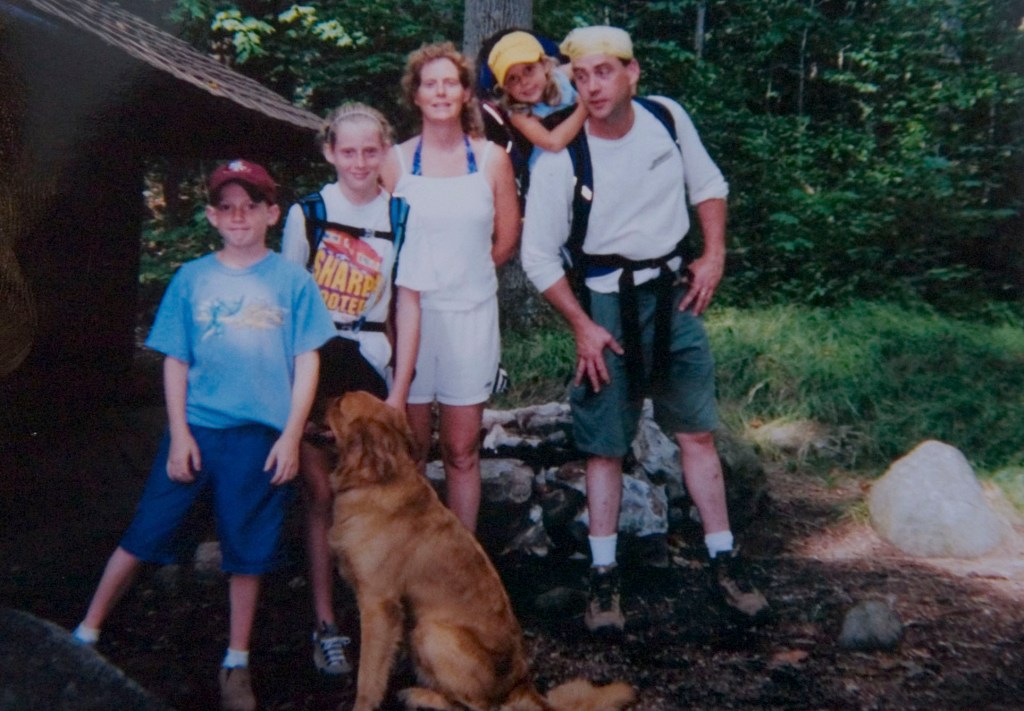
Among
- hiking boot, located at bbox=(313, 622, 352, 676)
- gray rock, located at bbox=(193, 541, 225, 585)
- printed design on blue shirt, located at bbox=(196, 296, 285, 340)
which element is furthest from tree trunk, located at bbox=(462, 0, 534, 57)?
hiking boot, located at bbox=(313, 622, 352, 676)

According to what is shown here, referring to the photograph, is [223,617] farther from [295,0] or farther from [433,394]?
[295,0]

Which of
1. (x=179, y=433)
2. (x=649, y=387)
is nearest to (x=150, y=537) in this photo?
(x=179, y=433)

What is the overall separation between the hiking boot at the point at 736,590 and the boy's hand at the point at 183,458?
2.24 metres

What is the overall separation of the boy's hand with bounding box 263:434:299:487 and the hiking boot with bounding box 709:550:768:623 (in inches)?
76.3

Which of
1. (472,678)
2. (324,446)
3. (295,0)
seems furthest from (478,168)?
(295,0)

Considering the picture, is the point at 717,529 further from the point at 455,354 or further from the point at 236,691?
the point at 236,691

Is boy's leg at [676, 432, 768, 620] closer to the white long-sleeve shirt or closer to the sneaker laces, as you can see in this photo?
the white long-sleeve shirt

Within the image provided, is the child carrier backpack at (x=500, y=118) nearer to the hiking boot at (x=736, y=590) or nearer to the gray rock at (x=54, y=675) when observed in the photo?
the hiking boot at (x=736, y=590)

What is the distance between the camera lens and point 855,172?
39.1 ft

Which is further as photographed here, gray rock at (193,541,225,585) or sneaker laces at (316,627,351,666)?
gray rock at (193,541,225,585)

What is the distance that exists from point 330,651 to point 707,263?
2175 mm

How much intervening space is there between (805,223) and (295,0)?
6.16 metres

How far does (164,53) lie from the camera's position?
5.84 meters

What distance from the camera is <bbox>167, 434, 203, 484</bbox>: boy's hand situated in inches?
132
